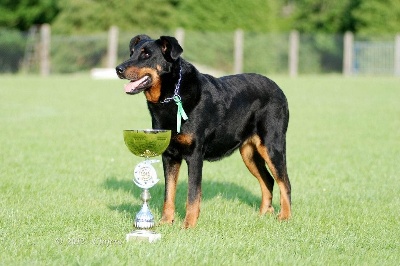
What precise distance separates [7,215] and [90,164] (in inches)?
144

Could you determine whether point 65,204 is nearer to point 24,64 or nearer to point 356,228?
point 356,228

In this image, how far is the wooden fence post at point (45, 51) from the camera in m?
37.8

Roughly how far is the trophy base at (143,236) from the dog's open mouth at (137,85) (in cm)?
111

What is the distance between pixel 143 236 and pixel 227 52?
34.5 metres

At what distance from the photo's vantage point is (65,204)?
23.0ft

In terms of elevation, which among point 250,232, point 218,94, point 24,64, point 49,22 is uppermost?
point 49,22

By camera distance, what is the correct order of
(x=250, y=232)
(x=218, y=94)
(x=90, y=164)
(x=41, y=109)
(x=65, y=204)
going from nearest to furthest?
(x=250, y=232)
(x=218, y=94)
(x=65, y=204)
(x=90, y=164)
(x=41, y=109)

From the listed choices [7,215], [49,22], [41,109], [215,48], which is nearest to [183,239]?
[7,215]

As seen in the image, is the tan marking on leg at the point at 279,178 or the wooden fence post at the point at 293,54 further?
the wooden fence post at the point at 293,54

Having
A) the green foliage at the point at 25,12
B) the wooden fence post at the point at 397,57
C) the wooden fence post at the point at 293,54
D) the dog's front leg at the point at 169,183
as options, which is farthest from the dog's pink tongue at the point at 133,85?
the green foliage at the point at 25,12

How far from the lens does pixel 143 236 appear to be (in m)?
5.34

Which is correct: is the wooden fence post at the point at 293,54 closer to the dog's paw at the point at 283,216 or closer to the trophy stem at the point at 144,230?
the dog's paw at the point at 283,216

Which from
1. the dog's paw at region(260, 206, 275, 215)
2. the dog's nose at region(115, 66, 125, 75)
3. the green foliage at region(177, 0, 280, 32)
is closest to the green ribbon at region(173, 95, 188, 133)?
the dog's nose at region(115, 66, 125, 75)

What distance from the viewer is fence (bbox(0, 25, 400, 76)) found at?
37.9 metres
